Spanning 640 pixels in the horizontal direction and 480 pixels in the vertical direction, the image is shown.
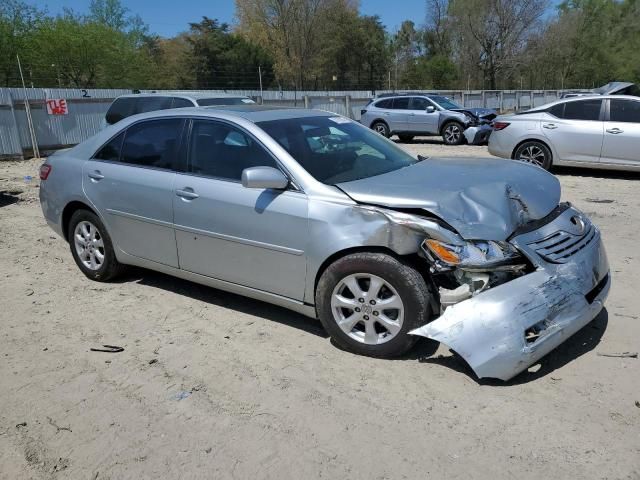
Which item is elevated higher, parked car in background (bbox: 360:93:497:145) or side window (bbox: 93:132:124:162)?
side window (bbox: 93:132:124:162)

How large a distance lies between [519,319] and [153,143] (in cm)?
329

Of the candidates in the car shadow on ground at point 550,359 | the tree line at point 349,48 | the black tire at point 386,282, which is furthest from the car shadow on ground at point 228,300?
the tree line at point 349,48

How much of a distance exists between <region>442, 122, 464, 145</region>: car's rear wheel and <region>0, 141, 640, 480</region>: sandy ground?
1393 cm

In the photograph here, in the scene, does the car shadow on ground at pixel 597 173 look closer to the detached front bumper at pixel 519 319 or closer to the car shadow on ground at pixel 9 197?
the detached front bumper at pixel 519 319

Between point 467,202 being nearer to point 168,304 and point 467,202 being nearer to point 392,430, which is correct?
point 392,430

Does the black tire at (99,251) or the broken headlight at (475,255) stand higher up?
the broken headlight at (475,255)

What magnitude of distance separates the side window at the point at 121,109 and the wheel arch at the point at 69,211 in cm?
722

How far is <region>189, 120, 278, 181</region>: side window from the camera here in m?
4.16

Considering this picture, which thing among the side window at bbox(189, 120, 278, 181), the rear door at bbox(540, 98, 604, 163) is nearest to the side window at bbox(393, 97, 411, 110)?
the rear door at bbox(540, 98, 604, 163)

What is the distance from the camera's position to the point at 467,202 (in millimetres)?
3521

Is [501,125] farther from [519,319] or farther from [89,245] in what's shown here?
[519,319]

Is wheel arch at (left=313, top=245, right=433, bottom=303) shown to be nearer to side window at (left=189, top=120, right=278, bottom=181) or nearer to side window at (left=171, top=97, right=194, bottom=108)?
side window at (left=189, top=120, right=278, bottom=181)

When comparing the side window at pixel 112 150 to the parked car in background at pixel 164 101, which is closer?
the side window at pixel 112 150

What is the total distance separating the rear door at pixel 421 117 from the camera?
61.4ft
